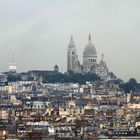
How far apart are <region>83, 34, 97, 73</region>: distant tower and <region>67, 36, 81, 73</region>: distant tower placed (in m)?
0.89

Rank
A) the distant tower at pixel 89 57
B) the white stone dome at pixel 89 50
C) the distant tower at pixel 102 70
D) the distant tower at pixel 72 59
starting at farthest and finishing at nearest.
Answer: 1. the white stone dome at pixel 89 50
2. the distant tower at pixel 89 57
3. the distant tower at pixel 72 59
4. the distant tower at pixel 102 70

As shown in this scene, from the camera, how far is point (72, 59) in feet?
410

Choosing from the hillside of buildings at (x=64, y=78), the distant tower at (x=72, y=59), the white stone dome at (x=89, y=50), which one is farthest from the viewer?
the white stone dome at (x=89, y=50)

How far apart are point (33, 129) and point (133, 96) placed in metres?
44.6

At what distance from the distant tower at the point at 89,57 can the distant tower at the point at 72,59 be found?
2.94ft

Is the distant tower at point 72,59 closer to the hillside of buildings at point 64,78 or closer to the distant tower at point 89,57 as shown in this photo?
the distant tower at point 89,57

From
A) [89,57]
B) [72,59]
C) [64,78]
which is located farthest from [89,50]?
[64,78]

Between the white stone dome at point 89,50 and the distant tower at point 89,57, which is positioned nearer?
the distant tower at point 89,57

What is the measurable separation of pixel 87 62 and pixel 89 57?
0.59m

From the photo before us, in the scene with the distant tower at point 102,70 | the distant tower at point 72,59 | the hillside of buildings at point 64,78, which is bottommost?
the hillside of buildings at point 64,78

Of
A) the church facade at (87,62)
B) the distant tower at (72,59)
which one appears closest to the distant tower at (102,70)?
the church facade at (87,62)

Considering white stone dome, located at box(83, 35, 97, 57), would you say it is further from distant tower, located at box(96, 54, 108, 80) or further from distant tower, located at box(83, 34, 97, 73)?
distant tower, located at box(96, 54, 108, 80)

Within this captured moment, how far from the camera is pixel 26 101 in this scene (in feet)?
299

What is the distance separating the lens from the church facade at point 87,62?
12060 centimetres
